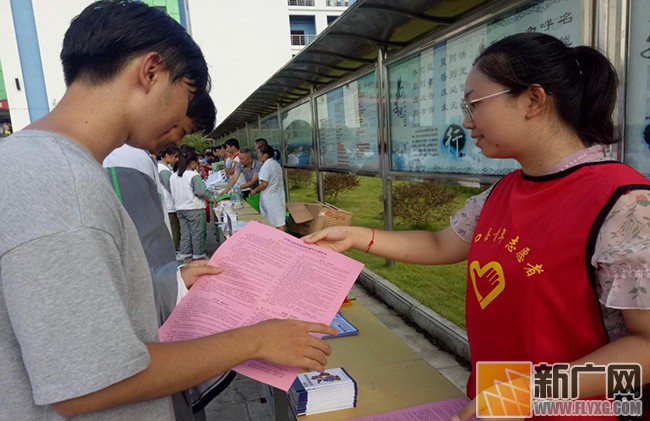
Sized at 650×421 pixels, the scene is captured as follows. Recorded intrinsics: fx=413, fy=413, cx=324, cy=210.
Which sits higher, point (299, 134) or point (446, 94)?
point (446, 94)

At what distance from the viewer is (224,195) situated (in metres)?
7.47

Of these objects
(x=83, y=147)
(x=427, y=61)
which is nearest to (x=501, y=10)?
(x=427, y=61)

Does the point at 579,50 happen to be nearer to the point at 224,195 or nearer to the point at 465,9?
the point at 465,9

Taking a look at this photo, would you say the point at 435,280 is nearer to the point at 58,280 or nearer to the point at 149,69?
the point at 149,69

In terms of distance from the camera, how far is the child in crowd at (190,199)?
6051 millimetres

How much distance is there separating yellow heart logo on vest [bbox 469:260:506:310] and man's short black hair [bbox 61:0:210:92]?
2.99 feet

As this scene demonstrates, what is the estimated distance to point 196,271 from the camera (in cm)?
117

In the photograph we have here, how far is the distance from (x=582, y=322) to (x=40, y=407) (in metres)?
1.06

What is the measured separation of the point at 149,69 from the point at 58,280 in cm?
45

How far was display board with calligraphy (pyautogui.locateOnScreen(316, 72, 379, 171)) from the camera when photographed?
473 centimetres

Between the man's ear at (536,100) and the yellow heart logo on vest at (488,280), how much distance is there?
40 centimetres

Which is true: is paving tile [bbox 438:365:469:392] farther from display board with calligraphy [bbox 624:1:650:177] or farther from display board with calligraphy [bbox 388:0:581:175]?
display board with calligraphy [bbox 624:1:650:177]

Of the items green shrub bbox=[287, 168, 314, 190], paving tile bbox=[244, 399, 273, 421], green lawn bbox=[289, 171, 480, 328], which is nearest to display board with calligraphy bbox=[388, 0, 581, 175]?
green lawn bbox=[289, 171, 480, 328]

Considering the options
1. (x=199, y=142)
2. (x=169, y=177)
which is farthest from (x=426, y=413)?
(x=199, y=142)
